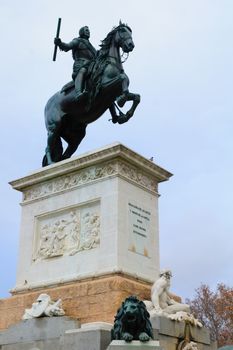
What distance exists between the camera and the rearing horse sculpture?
39.0 feet

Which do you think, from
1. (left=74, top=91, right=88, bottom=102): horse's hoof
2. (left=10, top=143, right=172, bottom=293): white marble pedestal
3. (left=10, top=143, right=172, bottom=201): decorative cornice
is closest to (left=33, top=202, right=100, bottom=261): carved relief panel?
(left=10, top=143, right=172, bottom=293): white marble pedestal

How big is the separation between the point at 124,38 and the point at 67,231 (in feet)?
13.6

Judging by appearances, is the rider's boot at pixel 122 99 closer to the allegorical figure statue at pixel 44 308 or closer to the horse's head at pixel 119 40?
the horse's head at pixel 119 40

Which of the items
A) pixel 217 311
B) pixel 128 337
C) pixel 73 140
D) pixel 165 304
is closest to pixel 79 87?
pixel 73 140

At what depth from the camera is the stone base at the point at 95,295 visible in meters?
9.90

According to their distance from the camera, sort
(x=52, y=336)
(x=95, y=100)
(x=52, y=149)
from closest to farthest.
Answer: (x=52, y=336) < (x=95, y=100) < (x=52, y=149)

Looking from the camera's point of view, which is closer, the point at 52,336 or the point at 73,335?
the point at 73,335

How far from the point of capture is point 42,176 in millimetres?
12211

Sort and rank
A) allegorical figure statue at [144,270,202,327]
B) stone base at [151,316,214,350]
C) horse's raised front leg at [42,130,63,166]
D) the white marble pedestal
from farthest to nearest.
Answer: horse's raised front leg at [42,130,63,166]
the white marble pedestal
allegorical figure statue at [144,270,202,327]
stone base at [151,316,214,350]

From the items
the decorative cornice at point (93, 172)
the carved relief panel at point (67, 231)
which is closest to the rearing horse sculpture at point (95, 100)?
the decorative cornice at point (93, 172)

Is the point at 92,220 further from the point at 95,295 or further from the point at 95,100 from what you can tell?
the point at 95,100

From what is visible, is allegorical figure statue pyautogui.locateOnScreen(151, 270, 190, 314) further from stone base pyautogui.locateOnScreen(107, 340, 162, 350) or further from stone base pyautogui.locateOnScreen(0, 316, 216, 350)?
stone base pyautogui.locateOnScreen(107, 340, 162, 350)

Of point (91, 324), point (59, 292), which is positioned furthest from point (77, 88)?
point (91, 324)

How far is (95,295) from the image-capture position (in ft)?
33.3
